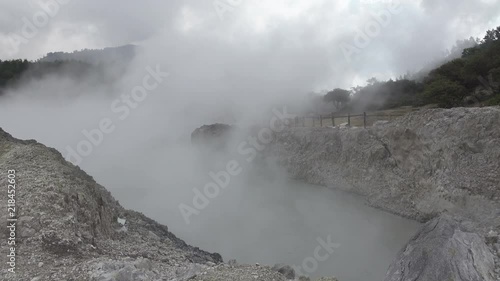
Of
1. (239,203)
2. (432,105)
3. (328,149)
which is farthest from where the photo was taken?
(432,105)

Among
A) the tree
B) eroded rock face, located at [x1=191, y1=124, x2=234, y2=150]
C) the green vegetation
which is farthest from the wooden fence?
the tree

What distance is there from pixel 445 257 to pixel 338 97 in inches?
1705

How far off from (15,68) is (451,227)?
54.1m

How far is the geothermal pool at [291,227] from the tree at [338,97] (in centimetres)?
Answer: 2750

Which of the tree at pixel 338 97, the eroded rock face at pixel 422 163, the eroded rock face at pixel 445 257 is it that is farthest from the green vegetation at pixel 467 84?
the eroded rock face at pixel 445 257

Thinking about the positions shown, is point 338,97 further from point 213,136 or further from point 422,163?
point 422,163

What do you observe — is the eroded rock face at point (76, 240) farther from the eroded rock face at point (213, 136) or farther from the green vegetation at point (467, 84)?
the eroded rock face at point (213, 136)

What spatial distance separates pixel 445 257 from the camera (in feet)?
21.2

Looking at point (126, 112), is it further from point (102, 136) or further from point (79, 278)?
point (79, 278)

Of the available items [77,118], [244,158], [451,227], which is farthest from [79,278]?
[77,118]

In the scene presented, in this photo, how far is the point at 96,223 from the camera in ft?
29.3

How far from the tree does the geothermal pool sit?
27.5 metres

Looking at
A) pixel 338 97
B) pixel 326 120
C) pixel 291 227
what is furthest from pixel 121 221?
pixel 338 97

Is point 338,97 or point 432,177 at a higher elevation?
point 338,97
